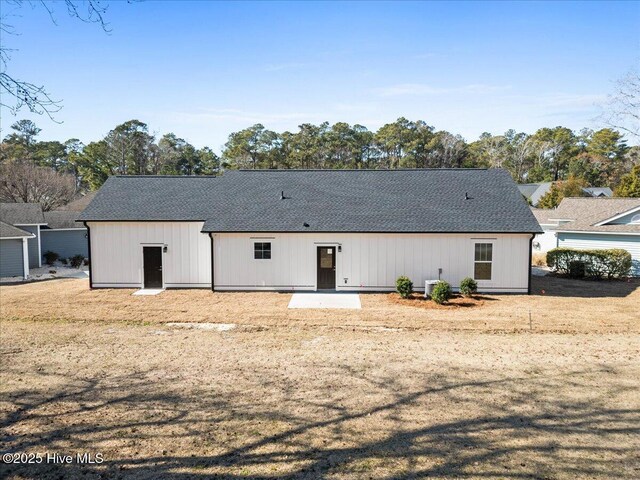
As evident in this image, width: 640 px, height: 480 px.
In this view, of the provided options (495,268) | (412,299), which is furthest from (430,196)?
(412,299)

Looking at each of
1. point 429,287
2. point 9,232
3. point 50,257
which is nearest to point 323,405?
point 429,287

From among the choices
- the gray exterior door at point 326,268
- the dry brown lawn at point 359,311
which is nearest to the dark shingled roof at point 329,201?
the gray exterior door at point 326,268

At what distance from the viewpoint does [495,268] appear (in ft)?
56.9

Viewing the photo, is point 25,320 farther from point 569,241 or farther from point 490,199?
point 569,241

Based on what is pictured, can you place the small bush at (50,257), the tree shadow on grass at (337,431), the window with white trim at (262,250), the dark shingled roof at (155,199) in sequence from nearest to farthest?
1. the tree shadow on grass at (337,431)
2. the window with white trim at (262,250)
3. the dark shingled roof at (155,199)
4. the small bush at (50,257)

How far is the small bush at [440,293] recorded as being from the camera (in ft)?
50.6

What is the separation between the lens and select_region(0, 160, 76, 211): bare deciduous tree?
1473 inches

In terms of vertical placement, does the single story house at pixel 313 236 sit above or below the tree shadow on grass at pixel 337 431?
above

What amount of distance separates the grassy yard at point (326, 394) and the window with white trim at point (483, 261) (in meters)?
3.20

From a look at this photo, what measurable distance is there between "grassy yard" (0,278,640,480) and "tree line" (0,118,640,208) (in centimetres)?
5252

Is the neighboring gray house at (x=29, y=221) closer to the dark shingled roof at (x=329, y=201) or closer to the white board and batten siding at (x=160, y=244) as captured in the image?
the dark shingled roof at (x=329, y=201)

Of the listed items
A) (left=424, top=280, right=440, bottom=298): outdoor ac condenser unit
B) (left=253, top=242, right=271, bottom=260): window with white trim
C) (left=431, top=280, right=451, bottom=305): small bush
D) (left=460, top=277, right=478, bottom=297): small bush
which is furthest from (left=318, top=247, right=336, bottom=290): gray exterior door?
(left=460, top=277, right=478, bottom=297): small bush

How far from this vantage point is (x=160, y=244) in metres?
18.3

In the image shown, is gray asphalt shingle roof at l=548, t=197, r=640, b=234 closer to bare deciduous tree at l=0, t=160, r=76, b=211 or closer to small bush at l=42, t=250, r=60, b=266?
small bush at l=42, t=250, r=60, b=266
